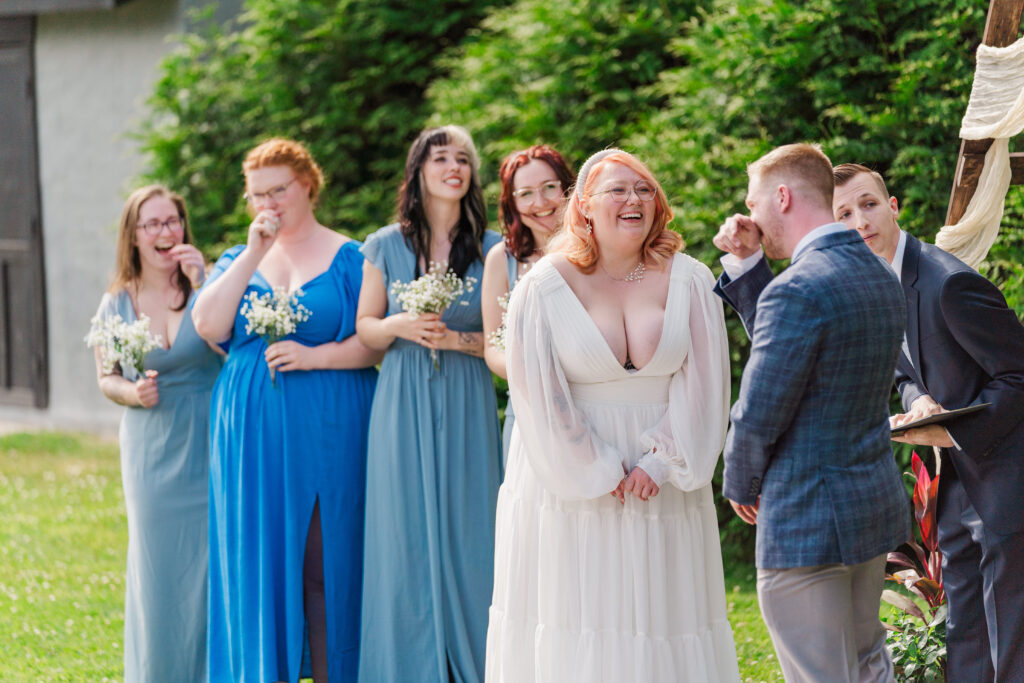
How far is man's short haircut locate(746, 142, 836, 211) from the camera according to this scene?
3.44 m

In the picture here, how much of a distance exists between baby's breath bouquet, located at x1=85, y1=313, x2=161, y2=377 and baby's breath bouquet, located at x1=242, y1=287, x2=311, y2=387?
55 centimetres

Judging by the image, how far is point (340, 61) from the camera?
10.8 m

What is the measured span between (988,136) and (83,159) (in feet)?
36.9

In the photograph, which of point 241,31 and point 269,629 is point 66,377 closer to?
point 241,31

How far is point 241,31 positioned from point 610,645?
971 cm

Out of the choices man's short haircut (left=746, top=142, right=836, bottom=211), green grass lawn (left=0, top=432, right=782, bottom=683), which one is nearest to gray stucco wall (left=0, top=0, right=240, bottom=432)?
green grass lawn (left=0, top=432, right=782, bottom=683)

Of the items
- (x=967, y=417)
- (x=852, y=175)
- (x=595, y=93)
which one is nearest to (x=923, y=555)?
(x=967, y=417)

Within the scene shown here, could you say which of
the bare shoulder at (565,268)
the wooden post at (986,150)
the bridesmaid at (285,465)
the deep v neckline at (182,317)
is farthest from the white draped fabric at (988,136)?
the deep v neckline at (182,317)

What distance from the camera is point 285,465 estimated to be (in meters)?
5.06

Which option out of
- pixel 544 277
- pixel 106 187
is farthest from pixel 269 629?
pixel 106 187

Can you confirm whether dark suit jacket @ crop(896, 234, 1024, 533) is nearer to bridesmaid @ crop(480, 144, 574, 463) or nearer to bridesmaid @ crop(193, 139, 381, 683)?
bridesmaid @ crop(480, 144, 574, 463)

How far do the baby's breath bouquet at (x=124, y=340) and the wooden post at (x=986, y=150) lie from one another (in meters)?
3.57

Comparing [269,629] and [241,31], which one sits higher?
[241,31]

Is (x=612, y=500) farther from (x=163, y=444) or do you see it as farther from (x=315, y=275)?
(x=163, y=444)
